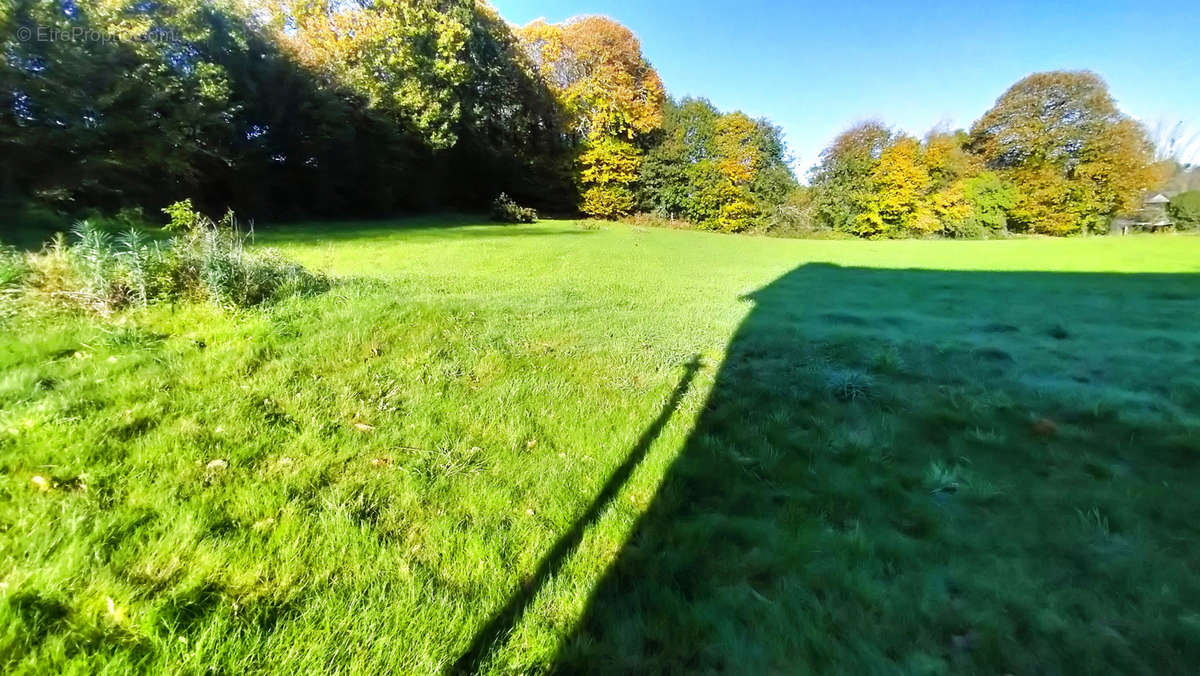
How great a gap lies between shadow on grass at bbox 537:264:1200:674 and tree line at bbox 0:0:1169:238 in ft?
55.3

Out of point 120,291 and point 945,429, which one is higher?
point 120,291

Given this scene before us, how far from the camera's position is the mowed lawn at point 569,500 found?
156 centimetres

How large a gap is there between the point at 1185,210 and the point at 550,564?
42.6 m

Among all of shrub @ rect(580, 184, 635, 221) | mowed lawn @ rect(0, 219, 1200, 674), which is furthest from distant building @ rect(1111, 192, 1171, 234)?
mowed lawn @ rect(0, 219, 1200, 674)

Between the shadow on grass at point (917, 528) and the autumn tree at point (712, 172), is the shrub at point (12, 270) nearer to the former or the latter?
the shadow on grass at point (917, 528)

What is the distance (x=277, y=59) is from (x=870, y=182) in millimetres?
29235

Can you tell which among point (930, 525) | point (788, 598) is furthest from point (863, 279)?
point (788, 598)

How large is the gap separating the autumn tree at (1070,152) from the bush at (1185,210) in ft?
10.5

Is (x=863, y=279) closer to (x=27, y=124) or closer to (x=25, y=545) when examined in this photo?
(x=25, y=545)

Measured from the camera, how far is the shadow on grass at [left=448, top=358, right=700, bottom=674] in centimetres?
154

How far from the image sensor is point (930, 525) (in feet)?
7.32

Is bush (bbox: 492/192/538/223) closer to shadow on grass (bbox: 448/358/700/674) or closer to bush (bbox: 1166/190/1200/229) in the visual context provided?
shadow on grass (bbox: 448/358/700/674)

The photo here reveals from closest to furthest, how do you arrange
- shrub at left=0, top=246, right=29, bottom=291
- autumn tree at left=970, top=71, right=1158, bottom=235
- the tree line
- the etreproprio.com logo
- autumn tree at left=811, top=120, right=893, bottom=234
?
shrub at left=0, top=246, right=29, bottom=291
the etreproprio.com logo
the tree line
autumn tree at left=970, top=71, right=1158, bottom=235
autumn tree at left=811, top=120, right=893, bottom=234

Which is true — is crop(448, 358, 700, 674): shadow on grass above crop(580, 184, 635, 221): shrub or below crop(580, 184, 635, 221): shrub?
below
